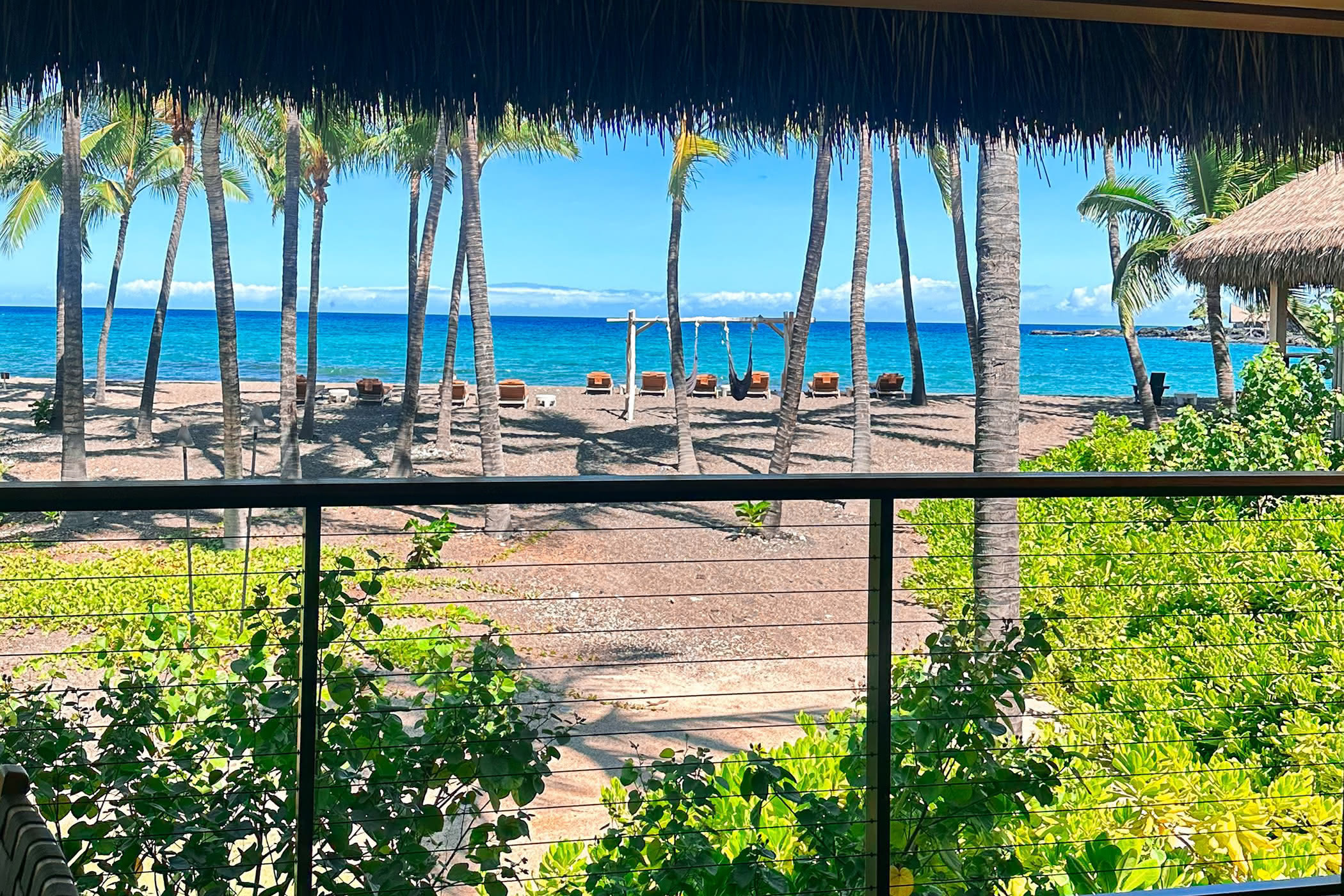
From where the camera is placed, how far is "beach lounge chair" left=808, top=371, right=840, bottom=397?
26000mm

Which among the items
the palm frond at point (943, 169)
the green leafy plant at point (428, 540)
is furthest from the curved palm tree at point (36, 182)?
the green leafy plant at point (428, 540)

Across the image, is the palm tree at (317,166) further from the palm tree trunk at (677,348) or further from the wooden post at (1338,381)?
the wooden post at (1338,381)

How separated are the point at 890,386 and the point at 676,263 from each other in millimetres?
10548

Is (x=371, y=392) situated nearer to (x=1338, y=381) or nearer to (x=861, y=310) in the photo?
(x=861, y=310)

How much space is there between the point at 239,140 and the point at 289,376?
5.29m

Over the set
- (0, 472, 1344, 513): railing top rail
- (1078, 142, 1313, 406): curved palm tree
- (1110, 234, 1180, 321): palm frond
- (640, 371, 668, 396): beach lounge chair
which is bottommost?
(0, 472, 1344, 513): railing top rail

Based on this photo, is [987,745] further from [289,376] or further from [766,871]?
[289,376]

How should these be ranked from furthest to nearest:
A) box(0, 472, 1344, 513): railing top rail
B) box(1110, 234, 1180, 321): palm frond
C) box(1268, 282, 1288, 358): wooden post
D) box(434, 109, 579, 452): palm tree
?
box(1110, 234, 1180, 321): palm frond, box(434, 109, 579, 452): palm tree, box(1268, 282, 1288, 358): wooden post, box(0, 472, 1344, 513): railing top rail

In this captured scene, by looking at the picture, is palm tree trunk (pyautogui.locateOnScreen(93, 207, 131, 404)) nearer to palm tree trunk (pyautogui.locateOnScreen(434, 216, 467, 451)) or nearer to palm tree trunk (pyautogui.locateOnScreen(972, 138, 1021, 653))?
palm tree trunk (pyautogui.locateOnScreen(434, 216, 467, 451))

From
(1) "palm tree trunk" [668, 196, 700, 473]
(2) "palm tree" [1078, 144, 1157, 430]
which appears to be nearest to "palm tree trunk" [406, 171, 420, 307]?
(1) "palm tree trunk" [668, 196, 700, 473]

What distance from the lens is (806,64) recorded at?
234 centimetres

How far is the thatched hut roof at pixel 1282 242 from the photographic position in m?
8.11

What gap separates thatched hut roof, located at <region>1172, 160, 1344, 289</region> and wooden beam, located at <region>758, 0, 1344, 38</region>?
22.2ft

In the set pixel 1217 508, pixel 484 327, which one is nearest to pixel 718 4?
pixel 1217 508
